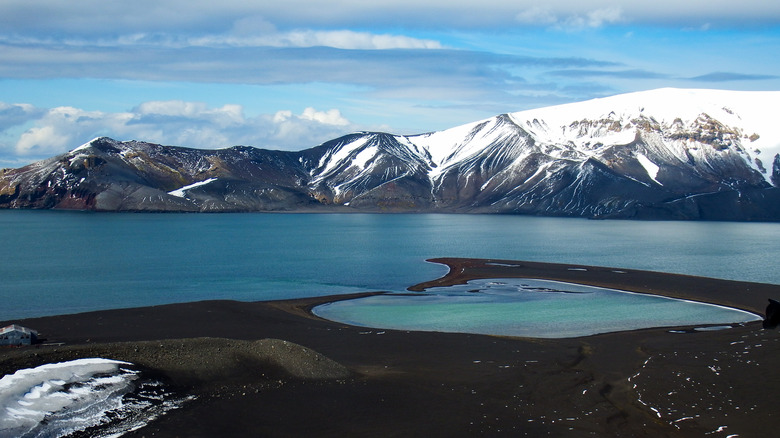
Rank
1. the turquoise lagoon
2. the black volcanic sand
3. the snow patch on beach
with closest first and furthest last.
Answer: the snow patch on beach, the black volcanic sand, the turquoise lagoon

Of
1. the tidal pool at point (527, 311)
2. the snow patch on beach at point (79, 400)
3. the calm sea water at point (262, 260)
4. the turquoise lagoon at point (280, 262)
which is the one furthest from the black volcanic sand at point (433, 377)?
the calm sea water at point (262, 260)

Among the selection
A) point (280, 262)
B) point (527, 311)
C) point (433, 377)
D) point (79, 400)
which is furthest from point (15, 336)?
point (280, 262)

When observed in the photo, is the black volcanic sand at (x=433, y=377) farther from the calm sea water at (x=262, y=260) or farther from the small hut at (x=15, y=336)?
the calm sea water at (x=262, y=260)

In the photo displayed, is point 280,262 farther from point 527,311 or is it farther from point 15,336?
point 15,336

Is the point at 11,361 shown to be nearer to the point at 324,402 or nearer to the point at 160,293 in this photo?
the point at 324,402

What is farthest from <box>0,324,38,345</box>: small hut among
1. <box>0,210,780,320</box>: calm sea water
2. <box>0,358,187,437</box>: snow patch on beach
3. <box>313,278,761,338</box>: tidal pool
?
<box>313,278,761,338</box>: tidal pool

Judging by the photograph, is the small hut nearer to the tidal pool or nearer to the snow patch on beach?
the snow patch on beach
